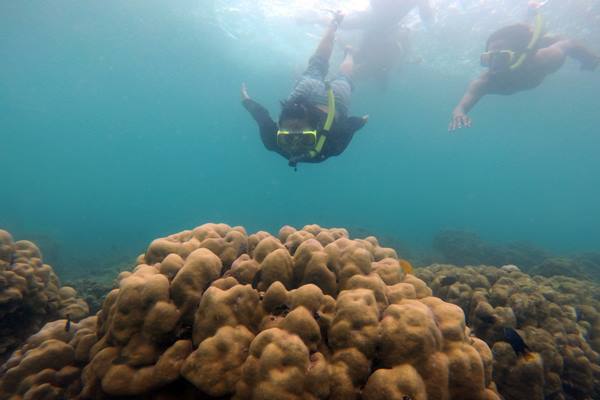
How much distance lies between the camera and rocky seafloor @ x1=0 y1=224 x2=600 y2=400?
2.01 m

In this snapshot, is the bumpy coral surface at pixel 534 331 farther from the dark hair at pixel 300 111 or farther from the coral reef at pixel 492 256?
the coral reef at pixel 492 256

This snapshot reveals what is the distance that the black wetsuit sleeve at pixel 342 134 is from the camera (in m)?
6.97

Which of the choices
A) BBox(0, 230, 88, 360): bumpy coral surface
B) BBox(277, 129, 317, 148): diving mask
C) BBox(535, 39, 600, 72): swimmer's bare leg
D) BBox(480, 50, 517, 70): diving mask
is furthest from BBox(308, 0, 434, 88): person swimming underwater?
BBox(0, 230, 88, 360): bumpy coral surface

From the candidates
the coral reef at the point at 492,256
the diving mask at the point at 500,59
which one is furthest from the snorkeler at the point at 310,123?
the coral reef at the point at 492,256

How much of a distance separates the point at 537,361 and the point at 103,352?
464 centimetres

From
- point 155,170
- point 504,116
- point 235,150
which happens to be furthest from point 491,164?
point 155,170

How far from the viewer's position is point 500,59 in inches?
374

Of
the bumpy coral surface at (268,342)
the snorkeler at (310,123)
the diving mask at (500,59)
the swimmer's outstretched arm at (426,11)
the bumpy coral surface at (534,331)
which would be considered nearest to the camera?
the bumpy coral surface at (268,342)

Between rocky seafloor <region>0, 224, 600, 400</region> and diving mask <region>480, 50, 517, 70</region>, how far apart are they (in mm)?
9501

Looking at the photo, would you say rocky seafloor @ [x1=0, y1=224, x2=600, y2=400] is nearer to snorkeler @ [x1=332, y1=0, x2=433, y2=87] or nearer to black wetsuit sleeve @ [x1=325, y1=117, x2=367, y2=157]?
black wetsuit sleeve @ [x1=325, y1=117, x2=367, y2=157]

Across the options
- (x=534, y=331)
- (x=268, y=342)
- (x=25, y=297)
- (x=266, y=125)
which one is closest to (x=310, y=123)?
(x=266, y=125)

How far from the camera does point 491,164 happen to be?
9269cm

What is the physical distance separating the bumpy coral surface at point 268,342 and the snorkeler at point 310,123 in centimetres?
346

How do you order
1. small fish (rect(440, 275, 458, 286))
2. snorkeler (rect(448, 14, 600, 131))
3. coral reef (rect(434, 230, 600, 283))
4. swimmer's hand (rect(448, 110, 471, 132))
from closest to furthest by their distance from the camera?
small fish (rect(440, 275, 458, 286)), swimmer's hand (rect(448, 110, 471, 132)), snorkeler (rect(448, 14, 600, 131)), coral reef (rect(434, 230, 600, 283))
